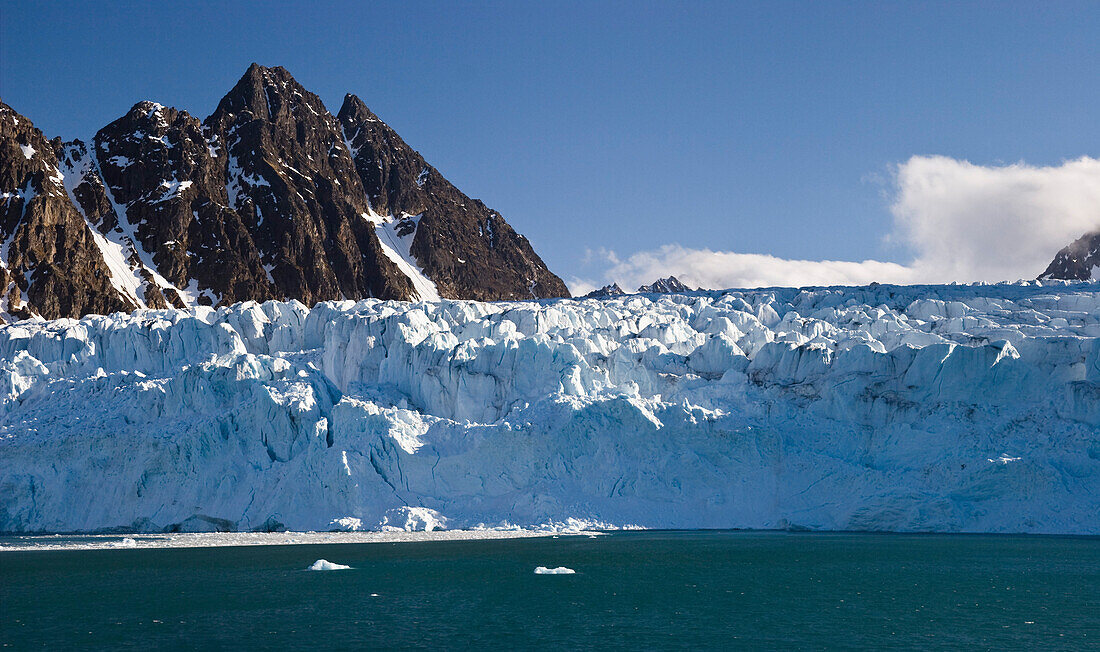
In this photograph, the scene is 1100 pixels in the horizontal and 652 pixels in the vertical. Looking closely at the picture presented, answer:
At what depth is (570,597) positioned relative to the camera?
80.4ft

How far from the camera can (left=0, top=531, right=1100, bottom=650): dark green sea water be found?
1967cm

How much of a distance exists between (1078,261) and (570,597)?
13173 cm

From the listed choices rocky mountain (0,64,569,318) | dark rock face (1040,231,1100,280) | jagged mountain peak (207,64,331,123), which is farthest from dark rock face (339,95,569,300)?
dark rock face (1040,231,1100,280)

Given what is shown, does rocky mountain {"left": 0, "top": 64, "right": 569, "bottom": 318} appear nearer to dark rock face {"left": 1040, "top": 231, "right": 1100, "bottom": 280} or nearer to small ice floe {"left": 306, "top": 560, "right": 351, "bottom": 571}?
small ice floe {"left": 306, "top": 560, "right": 351, "bottom": 571}

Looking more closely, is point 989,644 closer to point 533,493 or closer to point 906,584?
point 906,584

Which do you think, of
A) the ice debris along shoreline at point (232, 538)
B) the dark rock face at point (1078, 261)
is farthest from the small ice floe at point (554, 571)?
the dark rock face at point (1078, 261)

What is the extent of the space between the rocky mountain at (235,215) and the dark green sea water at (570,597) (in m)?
57.2

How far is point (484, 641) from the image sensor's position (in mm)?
19375

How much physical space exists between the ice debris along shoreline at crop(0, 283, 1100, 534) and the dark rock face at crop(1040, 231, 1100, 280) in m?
97.1

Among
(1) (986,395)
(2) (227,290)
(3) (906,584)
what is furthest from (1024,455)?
(2) (227,290)

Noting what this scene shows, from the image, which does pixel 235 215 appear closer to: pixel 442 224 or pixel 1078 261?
pixel 442 224

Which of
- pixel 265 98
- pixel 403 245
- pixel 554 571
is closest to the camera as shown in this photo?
pixel 554 571

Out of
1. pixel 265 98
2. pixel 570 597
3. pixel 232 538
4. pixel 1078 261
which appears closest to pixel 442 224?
pixel 265 98

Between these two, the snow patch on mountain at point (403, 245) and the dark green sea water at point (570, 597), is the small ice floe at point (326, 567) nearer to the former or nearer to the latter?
the dark green sea water at point (570, 597)
